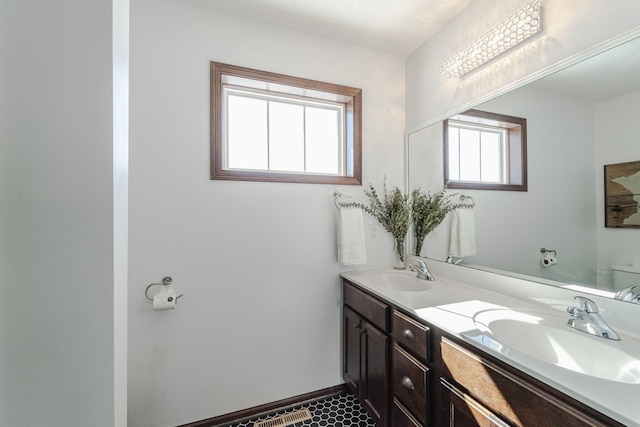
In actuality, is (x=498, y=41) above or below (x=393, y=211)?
above

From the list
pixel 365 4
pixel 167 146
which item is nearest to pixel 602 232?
pixel 365 4

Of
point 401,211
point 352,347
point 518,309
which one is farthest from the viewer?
point 401,211

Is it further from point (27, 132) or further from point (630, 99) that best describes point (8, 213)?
point (630, 99)

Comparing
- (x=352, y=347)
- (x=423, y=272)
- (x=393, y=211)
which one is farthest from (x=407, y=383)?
(x=393, y=211)

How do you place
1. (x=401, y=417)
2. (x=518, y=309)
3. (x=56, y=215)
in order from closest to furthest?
(x=56, y=215) → (x=518, y=309) → (x=401, y=417)

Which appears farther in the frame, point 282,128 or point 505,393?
point 282,128

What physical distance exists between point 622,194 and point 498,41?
2.98 feet

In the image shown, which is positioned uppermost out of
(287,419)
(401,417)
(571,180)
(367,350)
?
(571,180)

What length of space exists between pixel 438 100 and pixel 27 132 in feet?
6.48

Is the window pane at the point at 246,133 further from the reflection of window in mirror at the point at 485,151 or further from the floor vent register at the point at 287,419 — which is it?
the floor vent register at the point at 287,419

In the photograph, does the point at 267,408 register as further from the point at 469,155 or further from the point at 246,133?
the point at 469,155

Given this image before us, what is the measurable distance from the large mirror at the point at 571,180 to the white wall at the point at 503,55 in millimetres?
77

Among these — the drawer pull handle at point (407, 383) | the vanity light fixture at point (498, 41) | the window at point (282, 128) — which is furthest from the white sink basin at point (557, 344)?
the vanity light fixture at point (498, 41)

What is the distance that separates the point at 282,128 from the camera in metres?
1.89
